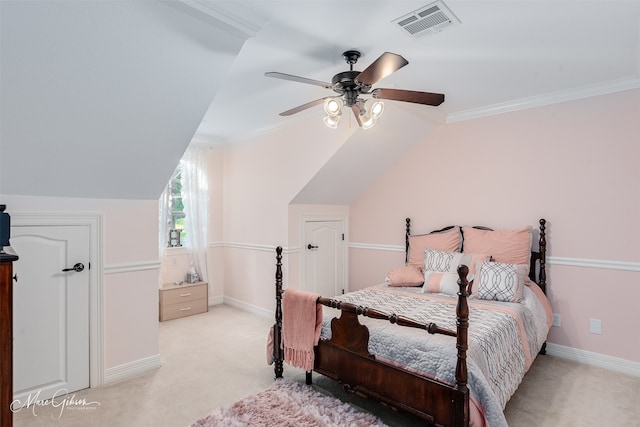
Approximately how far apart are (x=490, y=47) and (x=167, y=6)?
1962 mm

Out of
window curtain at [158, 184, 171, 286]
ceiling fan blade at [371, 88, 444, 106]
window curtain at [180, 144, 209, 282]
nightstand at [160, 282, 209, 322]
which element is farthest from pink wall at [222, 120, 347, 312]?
ceiling fan blade at [371, 88, 444, 106]

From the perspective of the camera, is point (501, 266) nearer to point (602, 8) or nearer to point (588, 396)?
point (588, 396)

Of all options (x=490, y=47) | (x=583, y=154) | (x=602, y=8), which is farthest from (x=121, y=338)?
(x=583, y=154)

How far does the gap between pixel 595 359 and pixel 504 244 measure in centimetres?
121

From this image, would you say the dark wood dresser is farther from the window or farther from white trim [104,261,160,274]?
the window

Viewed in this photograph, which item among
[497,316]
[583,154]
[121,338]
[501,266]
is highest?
[583,154]

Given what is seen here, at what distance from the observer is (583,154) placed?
318 centimetres

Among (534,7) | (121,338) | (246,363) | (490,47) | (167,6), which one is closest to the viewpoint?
(167,6)

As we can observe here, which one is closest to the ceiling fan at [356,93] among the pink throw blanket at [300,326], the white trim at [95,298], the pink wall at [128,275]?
the pink throw blanket at [300,326]

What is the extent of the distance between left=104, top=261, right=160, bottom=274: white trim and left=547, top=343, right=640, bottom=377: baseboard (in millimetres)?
3718

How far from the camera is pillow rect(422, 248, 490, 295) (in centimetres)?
317

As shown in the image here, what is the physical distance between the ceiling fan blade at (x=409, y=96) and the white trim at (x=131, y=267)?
2328 mm

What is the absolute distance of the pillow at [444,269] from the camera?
10.4ft

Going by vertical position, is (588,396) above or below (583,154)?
below
